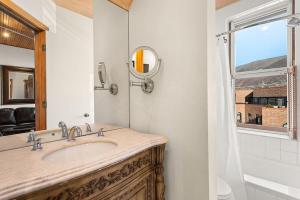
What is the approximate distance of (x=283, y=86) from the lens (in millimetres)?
1964

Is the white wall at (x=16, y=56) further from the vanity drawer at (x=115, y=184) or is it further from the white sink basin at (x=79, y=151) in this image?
the vanity drawer at (x=115, y=184)

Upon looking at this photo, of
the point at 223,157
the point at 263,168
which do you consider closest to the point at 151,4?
the point at 223,157

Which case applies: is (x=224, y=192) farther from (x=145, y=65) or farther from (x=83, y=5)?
(x=83, y=5)

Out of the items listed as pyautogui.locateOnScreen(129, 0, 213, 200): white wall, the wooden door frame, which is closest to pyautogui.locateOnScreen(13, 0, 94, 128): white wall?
the wooden door frame

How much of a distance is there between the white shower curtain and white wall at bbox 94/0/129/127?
2.85 feet

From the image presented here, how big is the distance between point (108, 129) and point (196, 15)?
0.99m

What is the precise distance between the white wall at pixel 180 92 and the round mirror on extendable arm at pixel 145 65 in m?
0.04

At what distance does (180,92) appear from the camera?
1220mm

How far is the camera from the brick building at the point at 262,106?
1.99 meters

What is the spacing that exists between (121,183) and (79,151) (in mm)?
355

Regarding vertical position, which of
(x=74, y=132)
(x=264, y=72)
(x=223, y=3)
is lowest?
(x=74, y=132)

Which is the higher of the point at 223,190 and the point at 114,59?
the point at 114,59

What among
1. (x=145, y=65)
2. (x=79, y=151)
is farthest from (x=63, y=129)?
(x=145, y=65)

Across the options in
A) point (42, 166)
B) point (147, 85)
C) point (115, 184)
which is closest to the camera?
point (42, 166)
